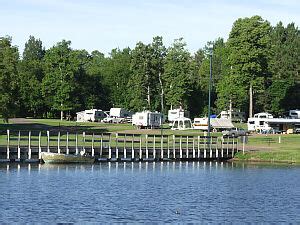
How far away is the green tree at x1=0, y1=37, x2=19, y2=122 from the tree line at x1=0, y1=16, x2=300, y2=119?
1435 inches

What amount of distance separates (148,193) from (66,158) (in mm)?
18717

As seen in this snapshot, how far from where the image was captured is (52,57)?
139 metres

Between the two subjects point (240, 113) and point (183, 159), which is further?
point (240, 113)

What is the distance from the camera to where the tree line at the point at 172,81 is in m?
132

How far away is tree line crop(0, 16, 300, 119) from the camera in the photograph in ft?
431

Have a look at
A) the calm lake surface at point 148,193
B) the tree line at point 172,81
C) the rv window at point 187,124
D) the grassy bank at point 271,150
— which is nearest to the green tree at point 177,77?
the tree line at point 172,81

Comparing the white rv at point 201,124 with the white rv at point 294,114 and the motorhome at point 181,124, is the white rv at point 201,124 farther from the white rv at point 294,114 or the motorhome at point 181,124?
the white rv at point 294,114

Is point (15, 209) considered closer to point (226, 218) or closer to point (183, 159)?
point (226, 218)

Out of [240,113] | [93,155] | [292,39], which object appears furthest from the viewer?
[292,39]

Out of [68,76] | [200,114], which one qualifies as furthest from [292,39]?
[68,76]

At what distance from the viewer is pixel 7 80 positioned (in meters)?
86.8

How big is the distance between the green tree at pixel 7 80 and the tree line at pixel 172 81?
36.5 m

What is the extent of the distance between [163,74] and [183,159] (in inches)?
2567

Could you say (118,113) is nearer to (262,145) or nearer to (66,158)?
(262,145)
